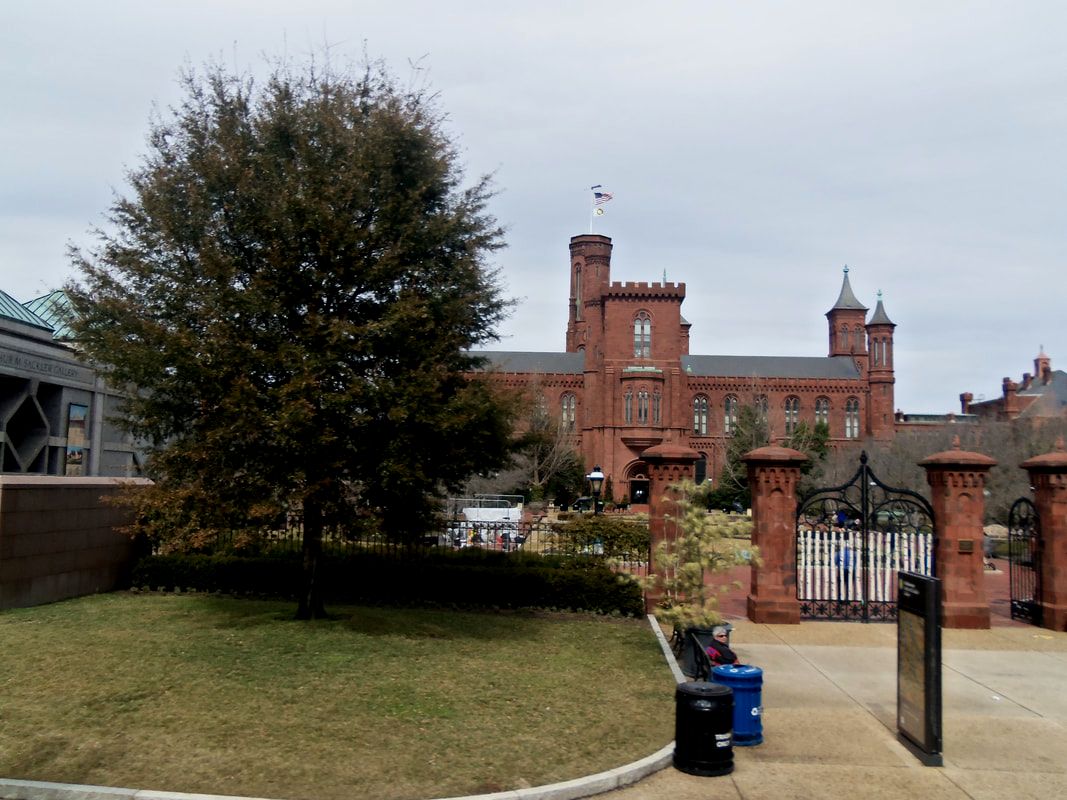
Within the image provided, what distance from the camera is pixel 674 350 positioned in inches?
2625

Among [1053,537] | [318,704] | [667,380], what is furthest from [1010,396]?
Result: [318,704]

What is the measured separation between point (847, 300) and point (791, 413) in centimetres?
1616

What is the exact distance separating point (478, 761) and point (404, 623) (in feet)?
22.8

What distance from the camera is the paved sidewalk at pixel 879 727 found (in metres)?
6.98

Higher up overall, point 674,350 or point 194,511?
point 674,350

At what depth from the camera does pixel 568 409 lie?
71.7 m

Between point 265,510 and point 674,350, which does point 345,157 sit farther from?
point 674,350

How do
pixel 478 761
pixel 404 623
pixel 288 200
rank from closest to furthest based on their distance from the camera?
pixel 478 761, pixel 288 200, pixel 404 623

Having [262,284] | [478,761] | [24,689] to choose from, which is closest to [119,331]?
[262,284]

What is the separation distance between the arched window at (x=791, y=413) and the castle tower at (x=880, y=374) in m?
6.68

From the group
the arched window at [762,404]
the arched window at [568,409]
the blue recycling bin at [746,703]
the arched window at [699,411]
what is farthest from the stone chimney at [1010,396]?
the blue recycling bin at [746,703]

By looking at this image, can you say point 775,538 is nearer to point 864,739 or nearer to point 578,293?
point 864,739

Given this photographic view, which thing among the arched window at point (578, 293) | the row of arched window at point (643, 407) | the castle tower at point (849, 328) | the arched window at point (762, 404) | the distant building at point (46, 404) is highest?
the arched window at point (578, 293)

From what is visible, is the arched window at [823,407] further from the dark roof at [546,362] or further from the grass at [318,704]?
the grass at [318,704]
